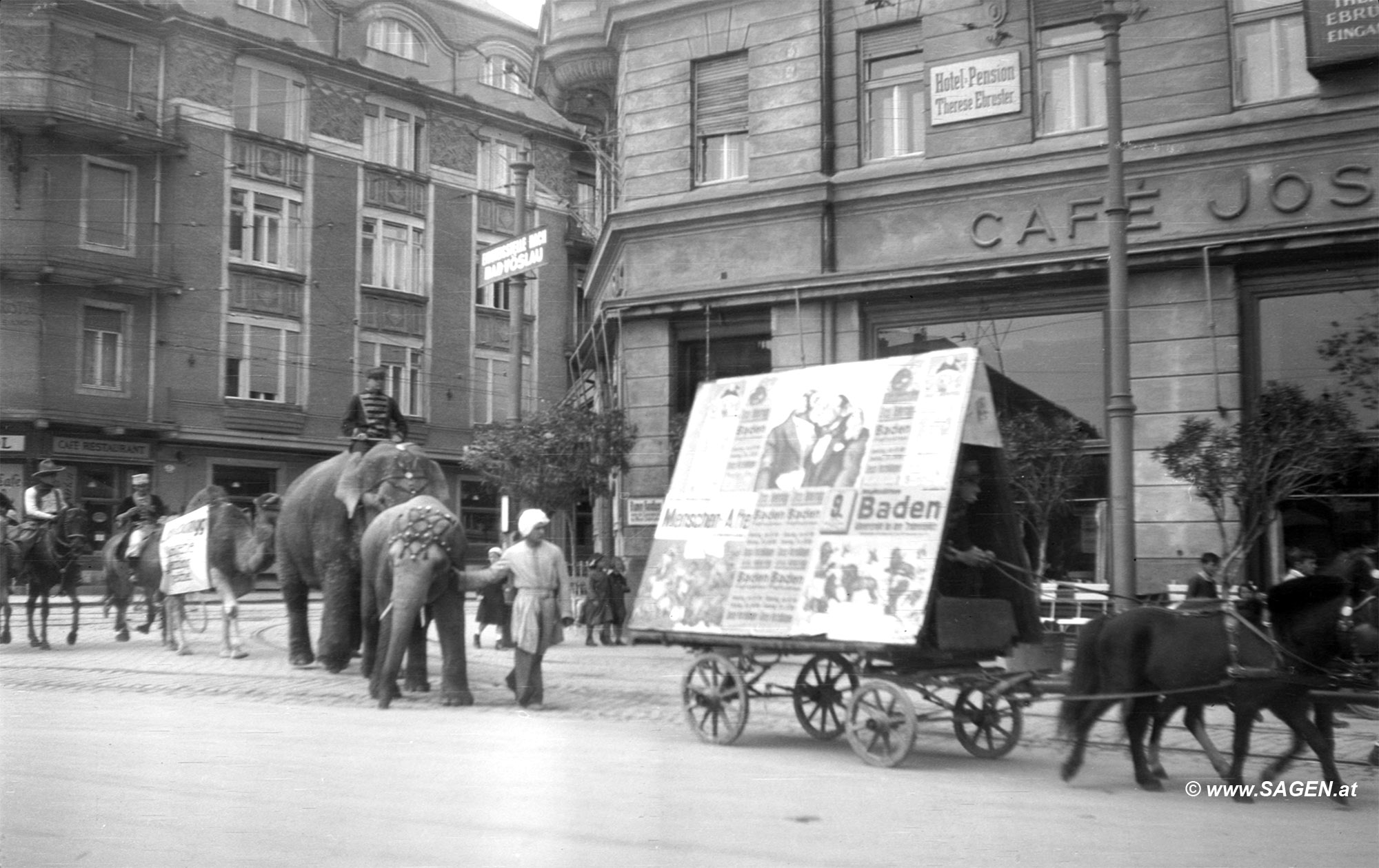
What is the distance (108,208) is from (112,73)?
11.5 feet

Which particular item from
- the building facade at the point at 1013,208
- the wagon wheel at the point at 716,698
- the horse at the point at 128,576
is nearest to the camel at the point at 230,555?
the horse at the point at 128,576

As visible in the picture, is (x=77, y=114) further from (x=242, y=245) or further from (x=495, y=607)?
(x=495, y=607)

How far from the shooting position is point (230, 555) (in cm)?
1702

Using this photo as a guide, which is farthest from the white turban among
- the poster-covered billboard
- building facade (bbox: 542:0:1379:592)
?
building facade (bbox: 542:0:1379:592)

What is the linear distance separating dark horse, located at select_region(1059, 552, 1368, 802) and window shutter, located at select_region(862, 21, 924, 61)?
12508 millimetres

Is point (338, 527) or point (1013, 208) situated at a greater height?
point (1013, 208)

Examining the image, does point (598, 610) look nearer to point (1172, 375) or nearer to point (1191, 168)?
point (1172, 375)

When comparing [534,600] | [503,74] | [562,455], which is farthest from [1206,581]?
[503,74]

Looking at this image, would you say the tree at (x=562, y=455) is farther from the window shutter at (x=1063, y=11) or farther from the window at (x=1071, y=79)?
the window shutter at (x=1063, y=11)

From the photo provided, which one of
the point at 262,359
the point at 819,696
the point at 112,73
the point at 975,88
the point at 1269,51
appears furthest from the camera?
the point at 262,359

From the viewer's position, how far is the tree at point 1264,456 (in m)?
15.2

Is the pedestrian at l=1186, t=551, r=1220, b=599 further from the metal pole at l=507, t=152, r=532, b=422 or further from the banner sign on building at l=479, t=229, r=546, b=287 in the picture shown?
the metal pole at l=507, t=152, r=532, b=422

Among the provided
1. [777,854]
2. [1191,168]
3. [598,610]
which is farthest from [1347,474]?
[777,854]

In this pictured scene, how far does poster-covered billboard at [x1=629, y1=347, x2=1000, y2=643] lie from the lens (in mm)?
9562
